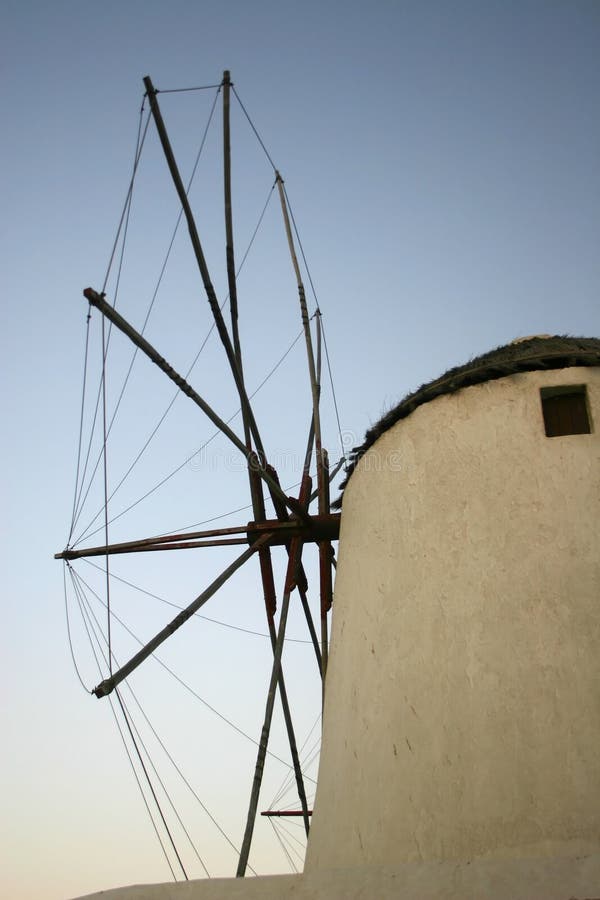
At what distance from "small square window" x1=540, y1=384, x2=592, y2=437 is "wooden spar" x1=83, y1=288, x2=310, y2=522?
3239mm

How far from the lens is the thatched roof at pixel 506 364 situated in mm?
7371

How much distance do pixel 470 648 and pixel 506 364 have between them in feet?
7.70

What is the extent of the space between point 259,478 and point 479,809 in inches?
200

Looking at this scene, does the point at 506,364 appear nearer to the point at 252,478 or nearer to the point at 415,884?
Answer: the point at 252,478

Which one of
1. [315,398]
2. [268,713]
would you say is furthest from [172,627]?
[315,398]

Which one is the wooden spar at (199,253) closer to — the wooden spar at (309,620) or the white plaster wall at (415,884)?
the wooden spar at (309,620)

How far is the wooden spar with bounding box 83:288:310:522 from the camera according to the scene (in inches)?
340

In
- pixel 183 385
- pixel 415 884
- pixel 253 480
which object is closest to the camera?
pixel 415 884

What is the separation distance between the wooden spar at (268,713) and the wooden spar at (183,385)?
493 mm

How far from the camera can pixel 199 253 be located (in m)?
9.41

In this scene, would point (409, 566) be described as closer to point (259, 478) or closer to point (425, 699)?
point (425, 699)

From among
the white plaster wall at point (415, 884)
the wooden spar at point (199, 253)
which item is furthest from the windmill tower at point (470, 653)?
the wooden spar at point (199, 253)

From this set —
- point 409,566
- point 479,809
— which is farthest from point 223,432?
point 479,809

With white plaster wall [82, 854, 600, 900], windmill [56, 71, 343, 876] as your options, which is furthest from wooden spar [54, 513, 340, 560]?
white plaster wall [82, 854, 600, 900]
